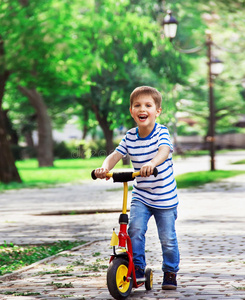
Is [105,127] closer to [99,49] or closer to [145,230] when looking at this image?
[99,49]

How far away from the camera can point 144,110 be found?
5.35 meters

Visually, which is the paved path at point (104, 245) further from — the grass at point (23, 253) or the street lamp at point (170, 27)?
the street lamp at point (170, 27)

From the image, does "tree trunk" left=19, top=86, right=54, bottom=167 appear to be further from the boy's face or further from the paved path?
the boy's face

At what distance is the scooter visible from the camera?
198 inches

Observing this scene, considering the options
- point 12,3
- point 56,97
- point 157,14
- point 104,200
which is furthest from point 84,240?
point 56,97

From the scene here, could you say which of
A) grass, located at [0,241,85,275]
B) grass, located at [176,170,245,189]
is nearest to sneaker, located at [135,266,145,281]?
grass, located at [0,241,85,275]

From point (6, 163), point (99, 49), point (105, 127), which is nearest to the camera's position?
point (6, 163)

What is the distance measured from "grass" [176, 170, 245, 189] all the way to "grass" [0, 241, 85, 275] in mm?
10763

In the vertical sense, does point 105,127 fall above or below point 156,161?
above

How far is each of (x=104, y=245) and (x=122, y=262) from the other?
3340 millimetres

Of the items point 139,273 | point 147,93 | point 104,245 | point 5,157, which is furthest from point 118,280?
point 5,157

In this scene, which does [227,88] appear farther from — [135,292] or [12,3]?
[135,292]

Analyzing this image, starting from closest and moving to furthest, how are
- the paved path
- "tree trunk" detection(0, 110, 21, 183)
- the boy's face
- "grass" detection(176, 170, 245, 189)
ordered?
the boy's face < the paved path < "grass" detection(176, 170, 245, 189) < "tree trunk" detection(0, 110, 21, 183)

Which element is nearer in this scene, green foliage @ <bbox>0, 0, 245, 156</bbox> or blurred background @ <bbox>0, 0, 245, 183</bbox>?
green foliage @ <bbox>0, 0, 245, 156</bbox>
